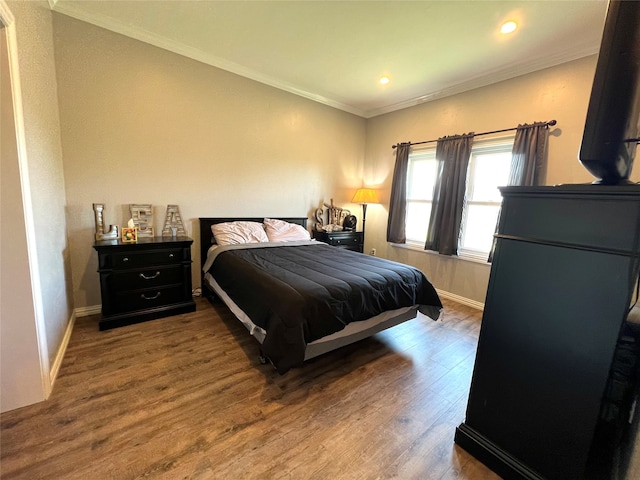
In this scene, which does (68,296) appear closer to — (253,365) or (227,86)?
(253,365)

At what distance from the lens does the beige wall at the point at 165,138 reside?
246cm

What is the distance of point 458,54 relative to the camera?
2.71 meters

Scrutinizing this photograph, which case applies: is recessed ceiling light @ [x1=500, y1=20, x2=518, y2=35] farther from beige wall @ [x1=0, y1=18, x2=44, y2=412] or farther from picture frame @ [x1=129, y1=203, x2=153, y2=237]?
picture frame @ [x1=129, y1=203, x2=153, y2=237]

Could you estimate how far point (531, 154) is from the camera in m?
2.78

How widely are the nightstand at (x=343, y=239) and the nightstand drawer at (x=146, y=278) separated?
6.72 feet

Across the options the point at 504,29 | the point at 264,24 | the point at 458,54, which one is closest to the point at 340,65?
the point at 264,24

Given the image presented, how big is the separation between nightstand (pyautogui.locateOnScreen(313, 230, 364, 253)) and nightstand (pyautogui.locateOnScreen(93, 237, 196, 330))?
77.9 inches

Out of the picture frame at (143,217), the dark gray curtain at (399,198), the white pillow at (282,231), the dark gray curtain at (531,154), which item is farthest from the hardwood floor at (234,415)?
the dark gray curtain at (399,198)

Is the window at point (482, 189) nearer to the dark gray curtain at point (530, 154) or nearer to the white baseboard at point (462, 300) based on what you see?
the dark gray curtain at point (530, 154)

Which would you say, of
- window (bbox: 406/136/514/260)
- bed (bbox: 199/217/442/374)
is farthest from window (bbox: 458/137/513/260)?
bed (bbox: 199/217/442/374)

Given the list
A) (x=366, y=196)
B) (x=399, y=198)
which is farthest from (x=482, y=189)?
(x=366, y=196)

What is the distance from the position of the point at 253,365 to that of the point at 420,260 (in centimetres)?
292

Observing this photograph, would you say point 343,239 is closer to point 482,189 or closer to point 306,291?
point 482,189

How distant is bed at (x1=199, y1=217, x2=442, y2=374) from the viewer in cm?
167
